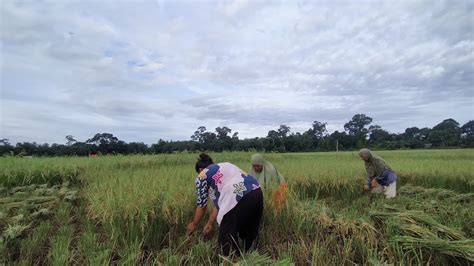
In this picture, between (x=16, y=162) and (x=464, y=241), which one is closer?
(x=464, y=241)

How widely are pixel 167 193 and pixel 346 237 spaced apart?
2.04 metres

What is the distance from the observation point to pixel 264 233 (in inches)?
156

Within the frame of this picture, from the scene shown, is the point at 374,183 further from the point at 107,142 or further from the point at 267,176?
the point at 107,142

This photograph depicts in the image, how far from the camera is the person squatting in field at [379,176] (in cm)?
660

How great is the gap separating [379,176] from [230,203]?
14.3 feet

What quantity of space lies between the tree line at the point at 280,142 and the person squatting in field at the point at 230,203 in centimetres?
846

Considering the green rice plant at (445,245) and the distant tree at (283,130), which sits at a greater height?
the distant tree at (283,130)

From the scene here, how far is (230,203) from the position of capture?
3.35 meters

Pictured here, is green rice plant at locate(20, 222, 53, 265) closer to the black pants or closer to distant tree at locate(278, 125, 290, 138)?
the black pants

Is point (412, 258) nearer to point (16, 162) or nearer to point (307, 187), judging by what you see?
point (307, 187)

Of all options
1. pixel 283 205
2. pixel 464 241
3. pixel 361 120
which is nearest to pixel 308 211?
pixel 283 205

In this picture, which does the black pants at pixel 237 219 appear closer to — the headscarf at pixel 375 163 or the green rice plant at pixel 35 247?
the green rice plant at pixel 35 247

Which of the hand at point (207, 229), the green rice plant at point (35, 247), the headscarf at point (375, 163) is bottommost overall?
the green rice plant at point (35, 247)

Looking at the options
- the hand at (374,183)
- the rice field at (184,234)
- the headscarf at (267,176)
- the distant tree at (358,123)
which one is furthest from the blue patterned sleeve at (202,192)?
the distant tree at (358,123)
